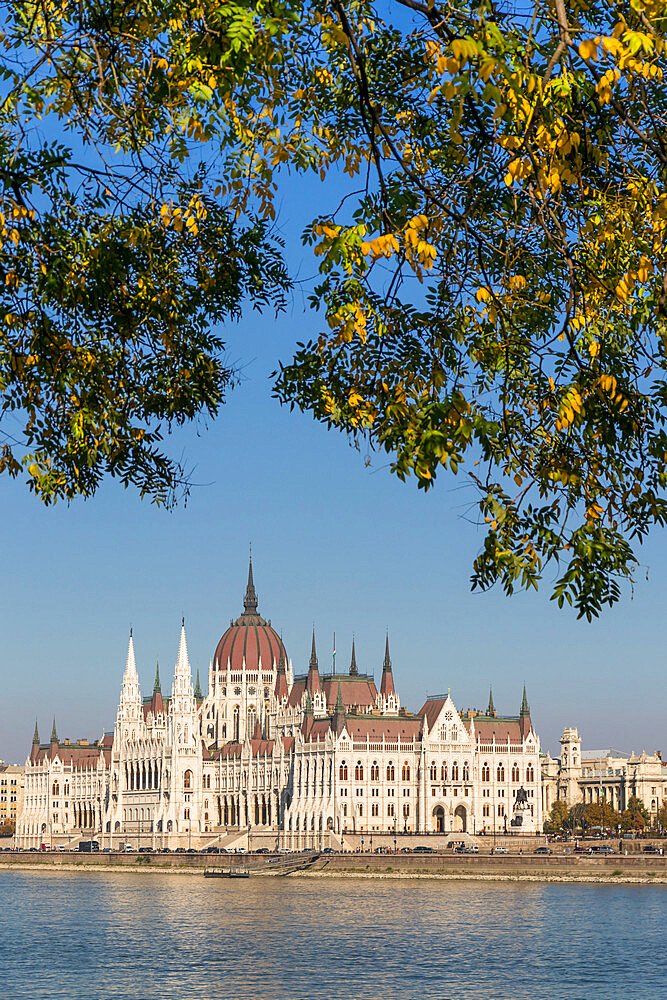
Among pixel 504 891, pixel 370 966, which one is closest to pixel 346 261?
pixel 370 966

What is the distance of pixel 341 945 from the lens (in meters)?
61.5

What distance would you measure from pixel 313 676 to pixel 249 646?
19735mm

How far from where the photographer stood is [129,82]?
11.4m

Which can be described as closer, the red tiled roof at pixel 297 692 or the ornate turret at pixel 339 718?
the ornate turret at pixel 339 718

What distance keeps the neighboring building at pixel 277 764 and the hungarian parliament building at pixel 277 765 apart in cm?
17

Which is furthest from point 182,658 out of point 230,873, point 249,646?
point 230,873

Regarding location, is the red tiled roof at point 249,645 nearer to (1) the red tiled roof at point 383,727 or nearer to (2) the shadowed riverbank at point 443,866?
(1) the red tiled roof at point 383,727

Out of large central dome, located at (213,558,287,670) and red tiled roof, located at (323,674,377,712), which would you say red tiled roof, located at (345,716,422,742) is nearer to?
red tiled roof, located at (323,674,377,712)

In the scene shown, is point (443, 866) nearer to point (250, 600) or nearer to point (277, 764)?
point (277, 764)

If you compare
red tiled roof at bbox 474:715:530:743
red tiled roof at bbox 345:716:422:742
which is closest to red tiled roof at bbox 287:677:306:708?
red tiled roof at bbox 345:716:422:742

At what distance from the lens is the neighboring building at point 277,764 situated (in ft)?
485

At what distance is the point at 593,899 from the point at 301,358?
273 feet

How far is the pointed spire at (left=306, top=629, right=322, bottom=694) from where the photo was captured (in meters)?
164

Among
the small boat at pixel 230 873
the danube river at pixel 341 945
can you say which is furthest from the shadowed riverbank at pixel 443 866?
the danube river at pixel 341 945
